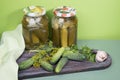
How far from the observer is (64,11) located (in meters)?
0.96

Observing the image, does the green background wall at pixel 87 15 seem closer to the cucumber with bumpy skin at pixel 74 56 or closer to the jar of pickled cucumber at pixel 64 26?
the jar of pickled cucumber at pixel 64 26

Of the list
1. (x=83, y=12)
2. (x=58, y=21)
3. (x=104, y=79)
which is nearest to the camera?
(x=104, y=79)

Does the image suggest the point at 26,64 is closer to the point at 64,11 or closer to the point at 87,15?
the point at 64,11

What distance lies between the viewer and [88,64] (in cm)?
89

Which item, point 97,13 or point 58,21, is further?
point 97,13

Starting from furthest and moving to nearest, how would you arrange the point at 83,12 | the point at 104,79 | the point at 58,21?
the point at 83,12
the point at 58,21
the point at 104,79

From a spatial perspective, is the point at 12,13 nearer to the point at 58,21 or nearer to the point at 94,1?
the point at 58,21

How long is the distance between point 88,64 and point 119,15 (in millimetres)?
332

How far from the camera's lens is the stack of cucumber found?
2.85ft

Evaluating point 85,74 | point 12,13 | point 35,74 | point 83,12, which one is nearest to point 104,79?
point 85,74

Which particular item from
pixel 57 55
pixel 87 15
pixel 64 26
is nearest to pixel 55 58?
pixel 57 55

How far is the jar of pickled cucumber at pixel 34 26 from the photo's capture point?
0.94 m

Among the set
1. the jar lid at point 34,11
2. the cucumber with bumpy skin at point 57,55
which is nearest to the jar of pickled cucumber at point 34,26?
the jar lid at point 34,11

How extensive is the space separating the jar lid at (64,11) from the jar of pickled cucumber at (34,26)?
6 cm
